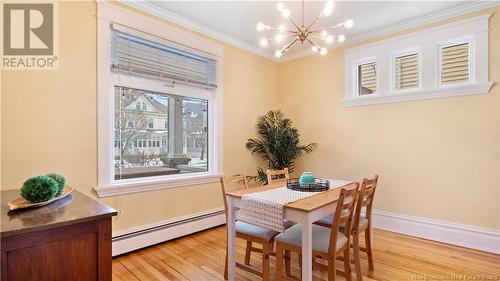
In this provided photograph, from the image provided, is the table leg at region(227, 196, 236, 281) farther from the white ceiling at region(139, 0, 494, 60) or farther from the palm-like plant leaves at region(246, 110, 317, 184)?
the white ceiling at region(139, 0, 494, 60)

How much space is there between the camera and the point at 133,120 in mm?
2928

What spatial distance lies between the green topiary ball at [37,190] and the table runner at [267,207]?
1262 millimetres

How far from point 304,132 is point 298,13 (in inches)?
75.4

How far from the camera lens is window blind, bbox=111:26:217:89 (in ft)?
8.86

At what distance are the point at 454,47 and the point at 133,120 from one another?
3.85 meters

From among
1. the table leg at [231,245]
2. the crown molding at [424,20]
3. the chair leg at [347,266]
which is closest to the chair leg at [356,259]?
the chair leg at [347,266]

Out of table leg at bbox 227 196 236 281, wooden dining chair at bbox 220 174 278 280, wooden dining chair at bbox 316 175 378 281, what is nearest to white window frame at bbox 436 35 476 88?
wooden dining chair at bbox 316 175 378 281

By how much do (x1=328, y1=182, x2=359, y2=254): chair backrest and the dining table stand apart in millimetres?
108

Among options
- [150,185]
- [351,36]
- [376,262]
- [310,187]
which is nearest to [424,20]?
[351,36]

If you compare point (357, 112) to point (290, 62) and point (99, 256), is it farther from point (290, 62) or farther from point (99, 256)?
point (99, 256)

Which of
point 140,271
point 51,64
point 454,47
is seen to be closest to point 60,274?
point 140,271

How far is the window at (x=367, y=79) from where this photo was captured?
3.68 meters

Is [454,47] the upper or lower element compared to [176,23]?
lower

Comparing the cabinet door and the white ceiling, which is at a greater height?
the white ceiling
